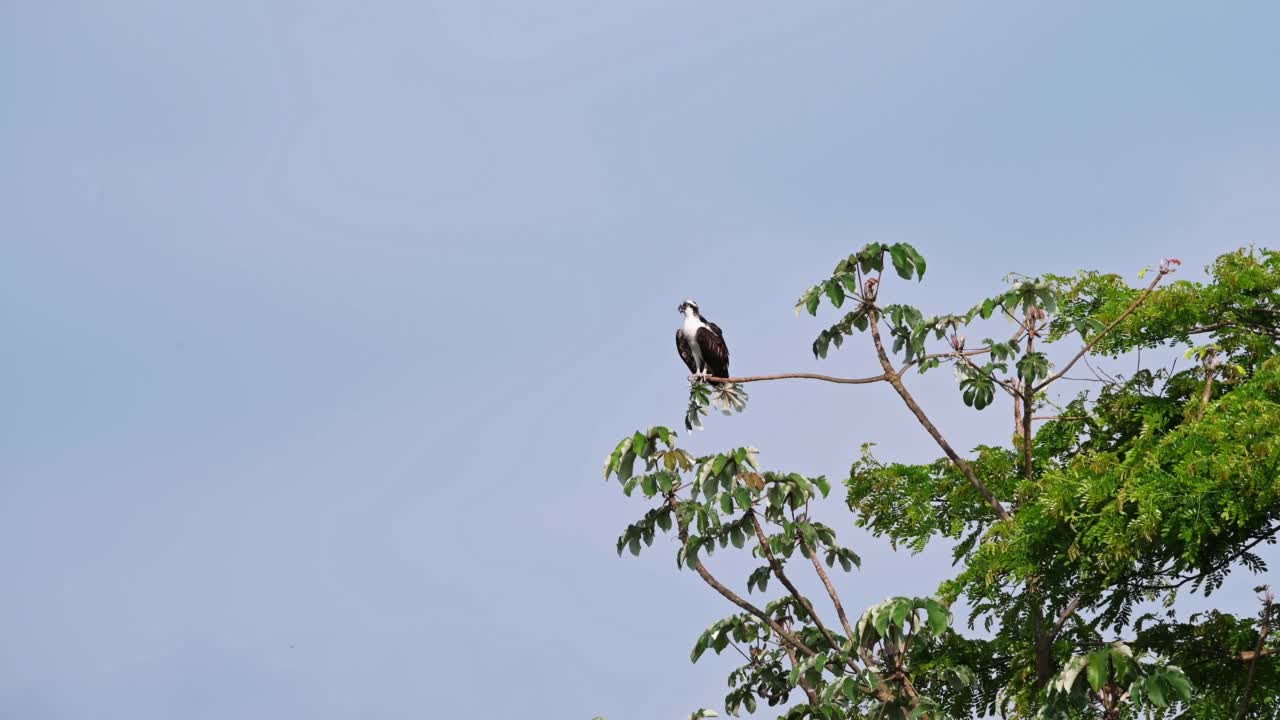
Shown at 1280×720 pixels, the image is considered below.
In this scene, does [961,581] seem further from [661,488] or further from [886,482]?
[661,488]

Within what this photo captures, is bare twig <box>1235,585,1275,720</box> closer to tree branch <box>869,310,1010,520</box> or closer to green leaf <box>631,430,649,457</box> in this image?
tree branch <box>869,310,1010,520</box>

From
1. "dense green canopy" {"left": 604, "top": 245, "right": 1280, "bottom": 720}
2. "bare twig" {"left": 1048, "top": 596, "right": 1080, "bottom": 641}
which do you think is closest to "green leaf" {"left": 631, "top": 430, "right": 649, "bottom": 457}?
"dense green canopy" {"left": 604, "top": 245, "right": 1280, "bottom": 720}

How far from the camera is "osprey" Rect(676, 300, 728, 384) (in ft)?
47.3

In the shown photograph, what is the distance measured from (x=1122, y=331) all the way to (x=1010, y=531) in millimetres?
3768

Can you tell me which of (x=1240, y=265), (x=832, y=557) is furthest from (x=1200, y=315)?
(x=832, y=557)

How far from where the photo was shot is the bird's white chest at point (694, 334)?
14430mm

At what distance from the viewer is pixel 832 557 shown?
1043cm

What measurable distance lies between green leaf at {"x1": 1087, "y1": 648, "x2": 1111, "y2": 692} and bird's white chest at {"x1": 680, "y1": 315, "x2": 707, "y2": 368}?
674 centimetres

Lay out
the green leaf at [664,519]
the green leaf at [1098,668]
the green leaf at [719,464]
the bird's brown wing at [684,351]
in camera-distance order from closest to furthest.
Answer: the green leaf at [1098,668], the green leaf at [719,464], the green leaf at [664,519], the bird's brown wing at [684,351]

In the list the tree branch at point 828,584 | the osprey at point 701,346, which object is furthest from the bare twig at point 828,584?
the osprey at point 701,346

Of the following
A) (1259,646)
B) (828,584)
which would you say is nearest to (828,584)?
(828,584)

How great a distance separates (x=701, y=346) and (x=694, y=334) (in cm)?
16

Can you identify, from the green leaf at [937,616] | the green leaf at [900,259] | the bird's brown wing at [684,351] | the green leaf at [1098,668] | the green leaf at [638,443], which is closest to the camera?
the green leaf at [1098,668]

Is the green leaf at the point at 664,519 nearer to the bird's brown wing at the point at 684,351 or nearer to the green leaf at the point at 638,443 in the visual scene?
the green leaf at the point at 638,443
